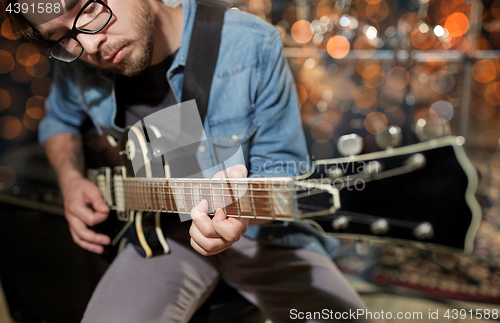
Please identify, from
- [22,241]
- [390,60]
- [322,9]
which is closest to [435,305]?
[390,60]

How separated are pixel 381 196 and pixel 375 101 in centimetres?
76

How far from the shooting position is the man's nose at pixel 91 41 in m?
0.45

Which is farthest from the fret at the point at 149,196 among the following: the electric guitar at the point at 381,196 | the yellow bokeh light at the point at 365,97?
the yellow bokeh light at the point at 365,97

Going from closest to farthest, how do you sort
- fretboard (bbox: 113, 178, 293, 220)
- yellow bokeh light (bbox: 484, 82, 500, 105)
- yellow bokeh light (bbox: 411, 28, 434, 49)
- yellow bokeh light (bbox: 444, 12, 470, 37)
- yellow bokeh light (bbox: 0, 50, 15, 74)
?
fretboard (bbox: 113, 178, 293, 220) → yellow bokeh light (bbox: 0, 50, 15, 74) → yellow bokeh light (bbox: 411, 28, 434, 49) → yellow bokeh light (bbox: 444, 12, 470, 37) → yellow bokeh light (bbox: 484, 82, 500, 105)

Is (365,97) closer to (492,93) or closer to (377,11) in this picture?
(377,11)

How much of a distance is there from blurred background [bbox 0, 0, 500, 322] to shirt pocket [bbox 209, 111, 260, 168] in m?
0.15

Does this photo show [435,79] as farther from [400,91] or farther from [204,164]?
[204,164]

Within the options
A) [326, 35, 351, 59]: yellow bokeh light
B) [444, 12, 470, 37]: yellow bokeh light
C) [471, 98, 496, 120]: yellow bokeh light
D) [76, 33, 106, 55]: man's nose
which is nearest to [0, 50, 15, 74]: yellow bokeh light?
[76, 33, 106, 55]: man's nose

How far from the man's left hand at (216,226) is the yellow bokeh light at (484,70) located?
1227 millimetres

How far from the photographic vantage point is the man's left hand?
427 millimetres

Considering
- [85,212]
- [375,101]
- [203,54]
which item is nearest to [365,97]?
[375,101]

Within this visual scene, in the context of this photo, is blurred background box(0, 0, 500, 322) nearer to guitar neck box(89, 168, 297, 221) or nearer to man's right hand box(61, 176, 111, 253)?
man's right hand box(61, 176, 111, 253)

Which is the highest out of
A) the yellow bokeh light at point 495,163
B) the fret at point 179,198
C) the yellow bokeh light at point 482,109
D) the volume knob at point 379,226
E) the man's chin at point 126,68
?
the man's chin at point 126,68

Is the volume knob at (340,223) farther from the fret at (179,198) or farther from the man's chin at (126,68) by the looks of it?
the man's chin at (126,68)
